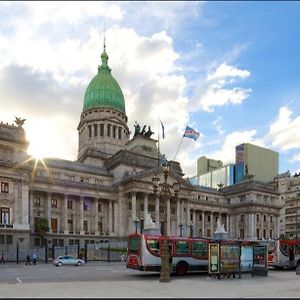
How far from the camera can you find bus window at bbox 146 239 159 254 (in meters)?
32.2

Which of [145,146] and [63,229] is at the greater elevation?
[145,146]

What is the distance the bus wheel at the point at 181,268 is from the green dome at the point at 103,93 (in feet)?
256

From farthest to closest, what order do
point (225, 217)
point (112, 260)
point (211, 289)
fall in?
point (225, 217)
point (112, 260)
point (211, 289)

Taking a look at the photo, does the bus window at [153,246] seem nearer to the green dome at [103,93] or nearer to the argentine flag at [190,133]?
the argentine flag at [190,133]

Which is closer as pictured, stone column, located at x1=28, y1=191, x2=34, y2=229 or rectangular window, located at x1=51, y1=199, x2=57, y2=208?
stone column, located at x1=28, y1=191, x2=34, y2=229

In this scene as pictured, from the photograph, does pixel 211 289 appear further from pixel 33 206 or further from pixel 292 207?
pixel 292 207

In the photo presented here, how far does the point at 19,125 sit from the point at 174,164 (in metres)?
40.5

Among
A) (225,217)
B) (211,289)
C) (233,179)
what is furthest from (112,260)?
(233,179)

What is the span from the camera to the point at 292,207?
421 feet

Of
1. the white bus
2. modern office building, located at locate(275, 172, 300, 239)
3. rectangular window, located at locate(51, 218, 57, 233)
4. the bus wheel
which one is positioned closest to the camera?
the bus wheel

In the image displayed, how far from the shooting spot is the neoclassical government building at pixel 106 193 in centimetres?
7112

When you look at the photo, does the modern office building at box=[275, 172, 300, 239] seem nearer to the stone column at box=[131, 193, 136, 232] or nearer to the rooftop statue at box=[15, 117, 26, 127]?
the stone column at box=[131, 193, 136, 232]

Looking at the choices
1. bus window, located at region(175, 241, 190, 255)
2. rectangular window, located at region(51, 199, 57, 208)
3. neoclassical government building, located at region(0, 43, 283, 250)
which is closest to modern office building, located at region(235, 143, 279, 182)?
neoclassical government building, located at region(0, 43, 283, 250)

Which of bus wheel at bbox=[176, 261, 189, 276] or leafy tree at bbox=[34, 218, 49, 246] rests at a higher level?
bus wheel at bbox=[176, 261, 189, 276]
